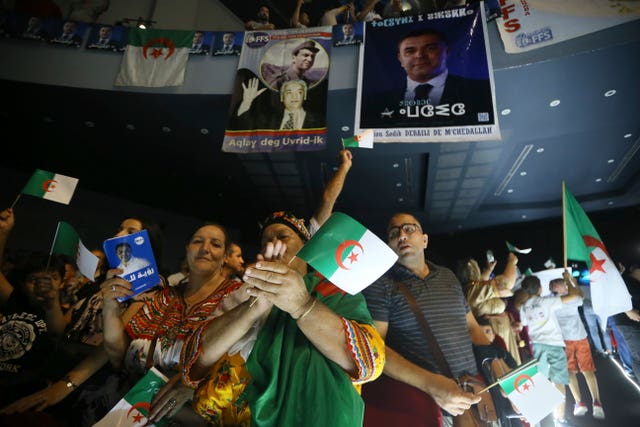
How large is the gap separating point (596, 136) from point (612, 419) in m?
3.57

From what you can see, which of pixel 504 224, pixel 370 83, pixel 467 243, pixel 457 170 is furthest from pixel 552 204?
pixel 370 83

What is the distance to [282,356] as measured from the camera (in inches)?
41.5

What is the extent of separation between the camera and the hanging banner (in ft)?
9.58

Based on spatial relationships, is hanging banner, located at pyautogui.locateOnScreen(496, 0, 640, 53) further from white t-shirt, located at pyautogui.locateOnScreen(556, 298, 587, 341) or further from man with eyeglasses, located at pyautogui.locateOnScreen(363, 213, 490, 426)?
white t-shirt, located at pyautogui.locateOnScreen(556, 298, 587, 341)

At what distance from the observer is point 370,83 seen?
3.25 metres

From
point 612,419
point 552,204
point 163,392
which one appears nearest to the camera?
point 163,392

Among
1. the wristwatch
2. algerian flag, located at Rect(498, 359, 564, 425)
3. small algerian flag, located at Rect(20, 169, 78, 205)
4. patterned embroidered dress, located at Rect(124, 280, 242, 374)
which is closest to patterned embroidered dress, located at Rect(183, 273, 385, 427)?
patterned embroidered dress, located at Rect(124, 280, 242, 374)

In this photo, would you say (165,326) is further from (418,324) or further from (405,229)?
(405,229)

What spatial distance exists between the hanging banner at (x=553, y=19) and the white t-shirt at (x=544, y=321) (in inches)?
126

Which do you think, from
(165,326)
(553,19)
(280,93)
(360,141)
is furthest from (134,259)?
(553,19)

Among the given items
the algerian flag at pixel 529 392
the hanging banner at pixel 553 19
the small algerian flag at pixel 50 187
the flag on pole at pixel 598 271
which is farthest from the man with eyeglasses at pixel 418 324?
the hanging banner at pixel 553 19

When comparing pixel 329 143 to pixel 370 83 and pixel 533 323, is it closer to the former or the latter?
pixel 370 83

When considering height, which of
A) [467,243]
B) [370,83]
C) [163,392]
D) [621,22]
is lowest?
[163,392]

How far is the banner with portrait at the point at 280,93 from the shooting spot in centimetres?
329
